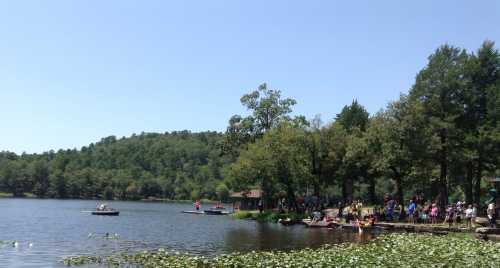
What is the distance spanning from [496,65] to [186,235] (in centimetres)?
3556

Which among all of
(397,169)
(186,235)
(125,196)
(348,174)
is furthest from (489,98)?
(125,196)

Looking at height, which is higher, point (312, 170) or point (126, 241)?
point (312, 170)

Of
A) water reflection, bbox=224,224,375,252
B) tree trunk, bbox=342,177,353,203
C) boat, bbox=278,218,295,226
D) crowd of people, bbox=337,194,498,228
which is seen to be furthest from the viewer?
tree trunk, bbox=342,177,353,203

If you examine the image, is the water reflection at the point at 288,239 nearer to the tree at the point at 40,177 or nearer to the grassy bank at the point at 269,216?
the grassy bank at the point at 269,216

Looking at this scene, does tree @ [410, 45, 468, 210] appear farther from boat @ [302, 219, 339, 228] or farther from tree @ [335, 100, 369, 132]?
tree @ [335, 100, 369, 132]

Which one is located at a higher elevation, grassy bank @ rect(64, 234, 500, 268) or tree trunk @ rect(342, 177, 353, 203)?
tree trunk @ rect(342, 177, 353, 203)

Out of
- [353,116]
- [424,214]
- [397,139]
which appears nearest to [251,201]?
[353,116]

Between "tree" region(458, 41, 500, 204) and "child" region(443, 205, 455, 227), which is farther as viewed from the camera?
"tree" region(458, 41, 500, 204)

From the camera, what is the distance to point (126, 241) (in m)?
38.2

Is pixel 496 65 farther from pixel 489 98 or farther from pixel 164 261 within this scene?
pixel 164 261

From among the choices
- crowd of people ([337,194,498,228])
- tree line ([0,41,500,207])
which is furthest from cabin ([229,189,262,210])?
crowd of people ([337,194,498,228])

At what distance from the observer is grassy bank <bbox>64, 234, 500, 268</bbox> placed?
901 inches

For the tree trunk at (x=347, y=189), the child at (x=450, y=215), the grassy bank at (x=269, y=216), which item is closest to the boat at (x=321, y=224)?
the grassy bank at (x=269, y=216)

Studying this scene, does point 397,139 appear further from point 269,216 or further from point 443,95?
point 269,216
